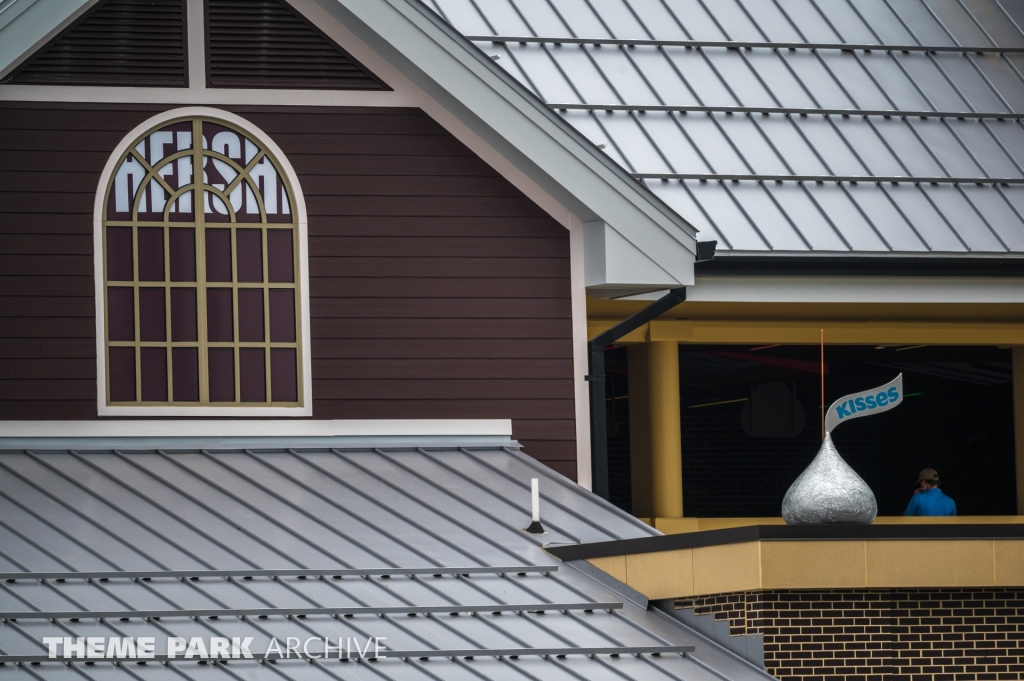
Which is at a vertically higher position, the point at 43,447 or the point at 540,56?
the point at 540,56

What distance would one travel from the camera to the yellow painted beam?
46.3 feet

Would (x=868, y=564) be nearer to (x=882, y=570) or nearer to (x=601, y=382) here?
(x=882, y=570)

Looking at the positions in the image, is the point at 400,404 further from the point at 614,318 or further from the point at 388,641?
the point at 388,641

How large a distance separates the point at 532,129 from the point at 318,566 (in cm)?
380

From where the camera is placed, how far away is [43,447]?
11.5m

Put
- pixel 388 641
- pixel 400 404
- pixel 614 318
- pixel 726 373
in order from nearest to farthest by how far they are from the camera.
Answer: pixel 388 641, pixel 400 404, pixel 614 318, pixel 726 373

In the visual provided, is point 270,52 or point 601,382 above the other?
point 270,52

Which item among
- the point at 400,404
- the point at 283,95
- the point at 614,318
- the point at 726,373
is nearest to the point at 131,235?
the point at 283,95

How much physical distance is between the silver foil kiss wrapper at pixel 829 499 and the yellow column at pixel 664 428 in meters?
4.24

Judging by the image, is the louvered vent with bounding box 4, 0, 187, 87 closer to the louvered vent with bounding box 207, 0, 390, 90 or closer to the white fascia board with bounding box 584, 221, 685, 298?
the louvered vent with bounding box 207, 0, 390, 90

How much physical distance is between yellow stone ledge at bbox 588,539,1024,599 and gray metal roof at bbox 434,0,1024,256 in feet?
12.6

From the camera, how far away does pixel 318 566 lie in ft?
32.3

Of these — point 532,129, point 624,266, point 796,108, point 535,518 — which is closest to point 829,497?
point 535,518

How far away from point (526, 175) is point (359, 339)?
5.94 feet
